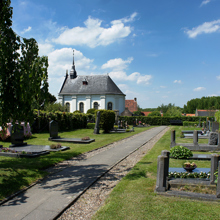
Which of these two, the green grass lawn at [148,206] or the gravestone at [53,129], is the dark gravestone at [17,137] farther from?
the green grass lawn at [148,206]

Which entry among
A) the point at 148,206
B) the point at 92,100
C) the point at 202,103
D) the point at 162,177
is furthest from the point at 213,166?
the point at 202,103

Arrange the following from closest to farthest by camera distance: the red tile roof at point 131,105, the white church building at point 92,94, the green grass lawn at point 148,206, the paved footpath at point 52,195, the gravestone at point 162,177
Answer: the green grass lawn at point 148,206, the paved footpath at point 52,195, the gravestone at point 162,177, the white church building at point 92,94, the red tile roof at point 131,105

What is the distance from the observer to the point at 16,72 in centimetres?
612

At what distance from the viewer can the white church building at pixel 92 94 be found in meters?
50.0

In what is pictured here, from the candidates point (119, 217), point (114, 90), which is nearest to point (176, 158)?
point (119, 217)

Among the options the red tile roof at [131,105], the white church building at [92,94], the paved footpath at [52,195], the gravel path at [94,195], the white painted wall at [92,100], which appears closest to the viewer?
the paved footpath at [52,195]

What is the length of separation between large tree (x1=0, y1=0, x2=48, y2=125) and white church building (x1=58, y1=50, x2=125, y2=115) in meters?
43.0

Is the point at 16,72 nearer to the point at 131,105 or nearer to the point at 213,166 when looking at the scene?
the point at 213,166

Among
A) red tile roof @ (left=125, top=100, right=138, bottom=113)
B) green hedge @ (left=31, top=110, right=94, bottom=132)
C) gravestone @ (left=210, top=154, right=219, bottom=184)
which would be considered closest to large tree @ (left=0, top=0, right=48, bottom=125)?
gravestone @ (left=210, top=154, right=219, bottom=184)

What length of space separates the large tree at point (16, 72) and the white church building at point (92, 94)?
43.0m

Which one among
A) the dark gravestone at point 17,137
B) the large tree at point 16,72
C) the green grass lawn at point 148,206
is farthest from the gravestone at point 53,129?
the green grass lawn at point 148,206

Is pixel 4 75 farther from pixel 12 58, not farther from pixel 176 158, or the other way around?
pixel 176 158

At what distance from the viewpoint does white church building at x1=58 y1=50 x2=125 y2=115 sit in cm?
5003

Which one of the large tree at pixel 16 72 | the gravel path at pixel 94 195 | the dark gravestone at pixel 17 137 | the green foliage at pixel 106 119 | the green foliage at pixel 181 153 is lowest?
the gravel path at pixel 94 195
